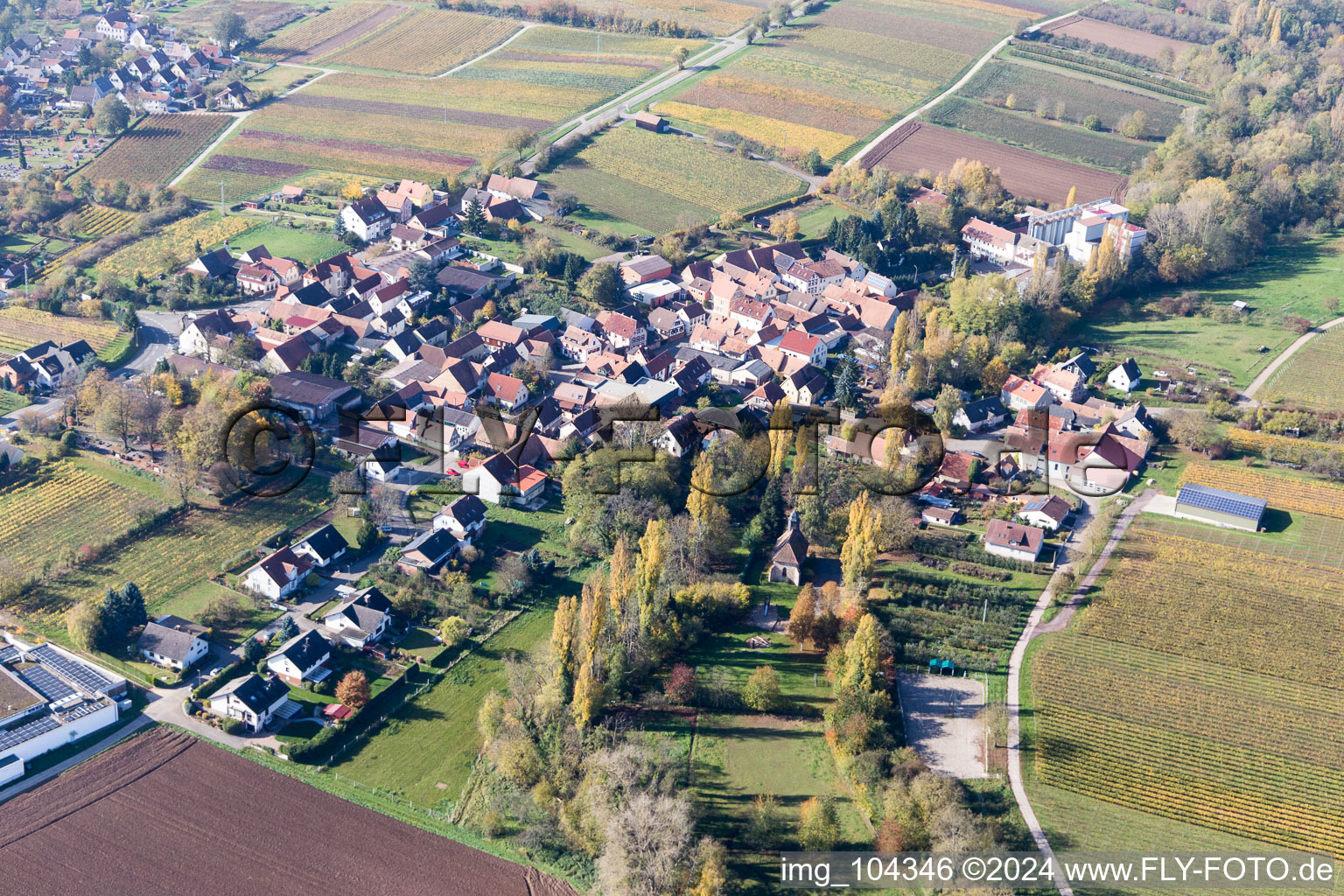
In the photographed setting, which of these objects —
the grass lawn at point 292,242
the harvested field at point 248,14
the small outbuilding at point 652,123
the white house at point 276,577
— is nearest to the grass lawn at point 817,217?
the small outbuilding at point 652,123

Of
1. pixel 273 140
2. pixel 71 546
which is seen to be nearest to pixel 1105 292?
pixel 71 546

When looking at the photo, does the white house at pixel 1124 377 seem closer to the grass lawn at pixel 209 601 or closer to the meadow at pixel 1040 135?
the meadow at pixel 1040 135

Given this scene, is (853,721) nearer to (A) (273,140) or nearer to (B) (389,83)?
(A) (273,140)

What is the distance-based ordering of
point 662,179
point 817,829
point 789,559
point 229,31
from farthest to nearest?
point 229,31 → point 662,179 → point 789,559 → point 817,829

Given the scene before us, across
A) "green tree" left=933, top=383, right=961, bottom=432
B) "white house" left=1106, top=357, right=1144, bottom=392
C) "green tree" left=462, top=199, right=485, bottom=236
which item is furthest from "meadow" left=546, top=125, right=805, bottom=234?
"white house" left=1106, top=357, right=1144, bottom=392

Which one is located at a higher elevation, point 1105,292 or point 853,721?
point 1105,292

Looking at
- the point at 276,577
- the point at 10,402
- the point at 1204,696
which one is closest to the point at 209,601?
the point at 276,577

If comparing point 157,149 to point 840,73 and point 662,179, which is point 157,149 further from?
point 840,73
